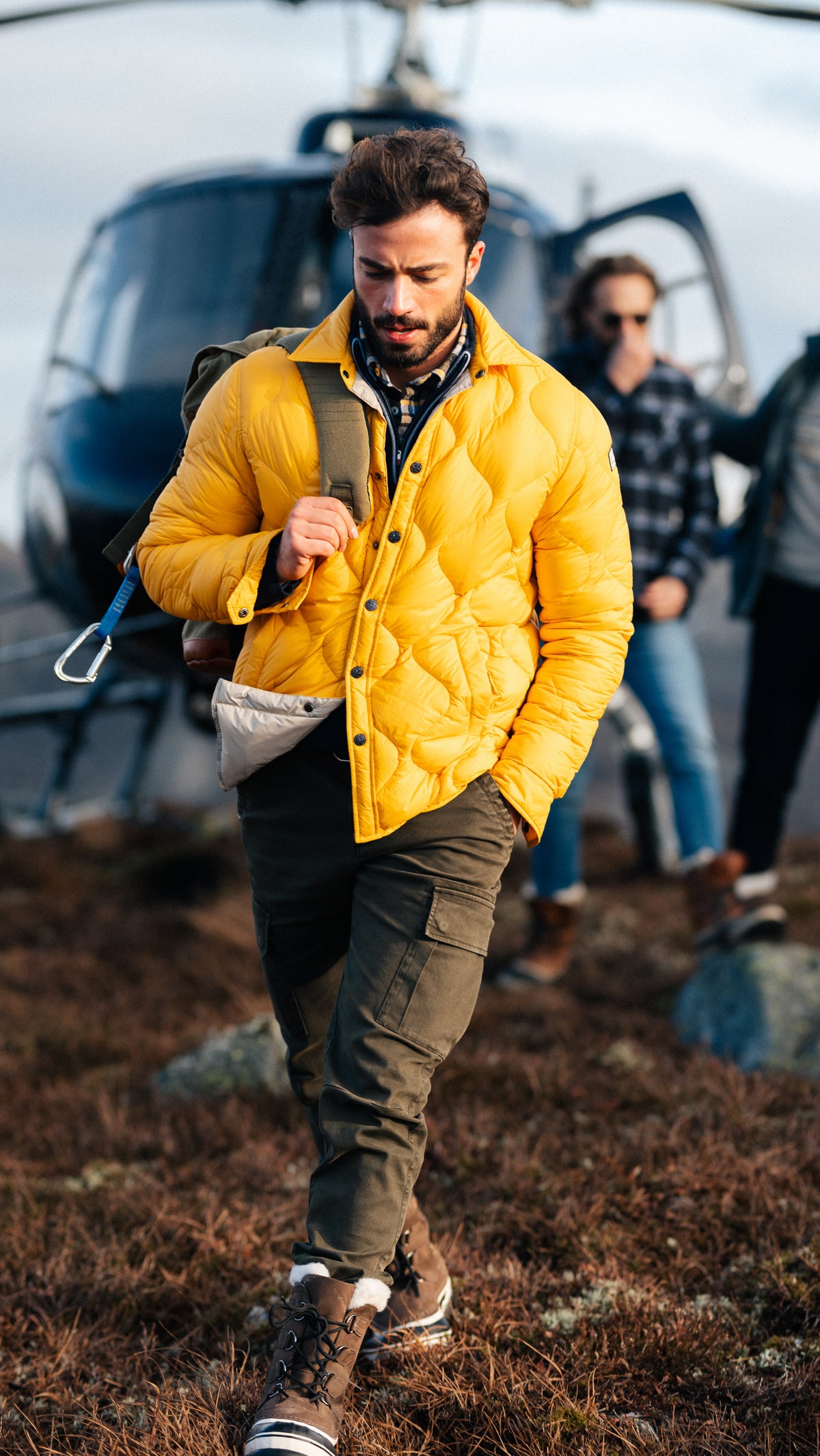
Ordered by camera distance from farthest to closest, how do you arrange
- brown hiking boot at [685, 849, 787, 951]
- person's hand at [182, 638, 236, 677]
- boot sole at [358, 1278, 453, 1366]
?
brown hiking boot at [685, 849, 787, 951], person's hand at [182, 638, 236, 677], boot sole at [358, 1278, 453, 1366]

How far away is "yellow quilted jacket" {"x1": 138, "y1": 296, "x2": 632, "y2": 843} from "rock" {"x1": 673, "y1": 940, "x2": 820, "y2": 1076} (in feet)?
7.99

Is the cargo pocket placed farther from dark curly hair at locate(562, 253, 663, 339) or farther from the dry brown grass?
dark curly hair at locate(562, 253, 663, 339)

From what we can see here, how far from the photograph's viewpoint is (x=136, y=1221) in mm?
3160

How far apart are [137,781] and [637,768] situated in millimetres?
5499

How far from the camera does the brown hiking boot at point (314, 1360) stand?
6.29 feet

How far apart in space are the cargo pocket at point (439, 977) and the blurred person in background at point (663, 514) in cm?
243

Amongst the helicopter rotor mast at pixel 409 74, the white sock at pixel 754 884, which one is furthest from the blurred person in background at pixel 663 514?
the helicopter rotor mast at pixel 409 74

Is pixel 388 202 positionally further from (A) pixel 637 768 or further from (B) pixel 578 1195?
(A) pixel 637 768

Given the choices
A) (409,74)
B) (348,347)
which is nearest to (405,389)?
(348,347)

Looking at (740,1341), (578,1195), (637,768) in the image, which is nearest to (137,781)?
(637,768)

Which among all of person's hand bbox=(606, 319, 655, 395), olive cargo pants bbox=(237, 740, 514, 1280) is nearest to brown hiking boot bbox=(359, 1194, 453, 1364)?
olive cargo pants bbox=(237, 740, 514, 1280)

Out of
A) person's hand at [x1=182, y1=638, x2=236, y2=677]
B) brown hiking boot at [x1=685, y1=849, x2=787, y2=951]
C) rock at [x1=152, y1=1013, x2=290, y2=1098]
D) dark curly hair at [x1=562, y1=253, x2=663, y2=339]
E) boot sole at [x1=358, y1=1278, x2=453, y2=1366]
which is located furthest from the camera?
brown hiking boot at [x1=685, y1=849, x2=787, y2=951]

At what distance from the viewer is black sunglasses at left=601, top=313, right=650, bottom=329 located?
439cm

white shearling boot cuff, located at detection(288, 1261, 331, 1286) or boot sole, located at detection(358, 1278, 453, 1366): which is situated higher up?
white shearling boot cuff, located at detection(288, 1261, 331, 1286)
